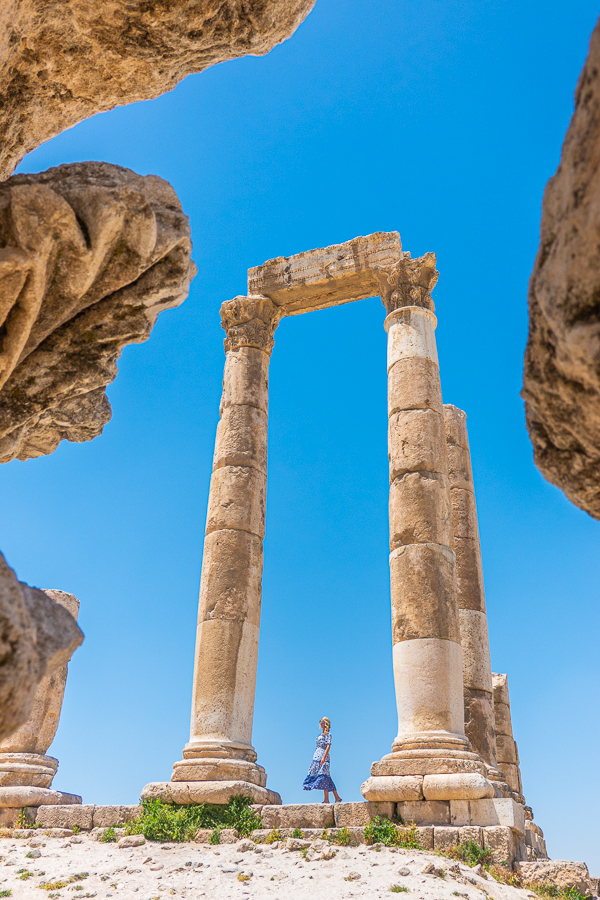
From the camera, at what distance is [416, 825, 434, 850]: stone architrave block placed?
970cm

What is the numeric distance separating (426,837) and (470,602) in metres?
6.64

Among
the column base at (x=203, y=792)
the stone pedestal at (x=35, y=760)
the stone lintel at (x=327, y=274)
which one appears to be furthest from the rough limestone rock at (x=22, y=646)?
the stone lintel at (x=327, y=274)

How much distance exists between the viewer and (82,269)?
264 cm

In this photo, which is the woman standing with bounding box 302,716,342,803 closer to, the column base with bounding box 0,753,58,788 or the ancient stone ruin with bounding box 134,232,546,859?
the ancient stone ruin with bounding box 134,232,546,859

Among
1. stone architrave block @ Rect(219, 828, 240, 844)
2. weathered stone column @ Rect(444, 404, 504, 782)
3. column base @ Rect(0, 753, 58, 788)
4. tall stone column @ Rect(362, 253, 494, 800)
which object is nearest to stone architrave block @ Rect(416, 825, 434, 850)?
tall stone column @ Rect(362, 253, 494, 800)

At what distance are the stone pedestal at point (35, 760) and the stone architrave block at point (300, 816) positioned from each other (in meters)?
4.39

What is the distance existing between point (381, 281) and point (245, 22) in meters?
12.0

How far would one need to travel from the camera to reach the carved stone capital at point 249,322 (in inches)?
632

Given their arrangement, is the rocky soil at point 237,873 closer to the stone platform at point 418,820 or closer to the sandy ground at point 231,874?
the sandy ground at point 231,874

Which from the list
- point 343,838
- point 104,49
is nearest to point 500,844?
point 343,838

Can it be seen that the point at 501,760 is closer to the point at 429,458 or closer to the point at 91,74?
the point at 429,458

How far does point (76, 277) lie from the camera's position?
2658mm

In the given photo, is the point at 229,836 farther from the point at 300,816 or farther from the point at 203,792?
the point at 300,816

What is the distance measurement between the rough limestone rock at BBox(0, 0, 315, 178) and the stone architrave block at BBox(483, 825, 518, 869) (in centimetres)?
942
